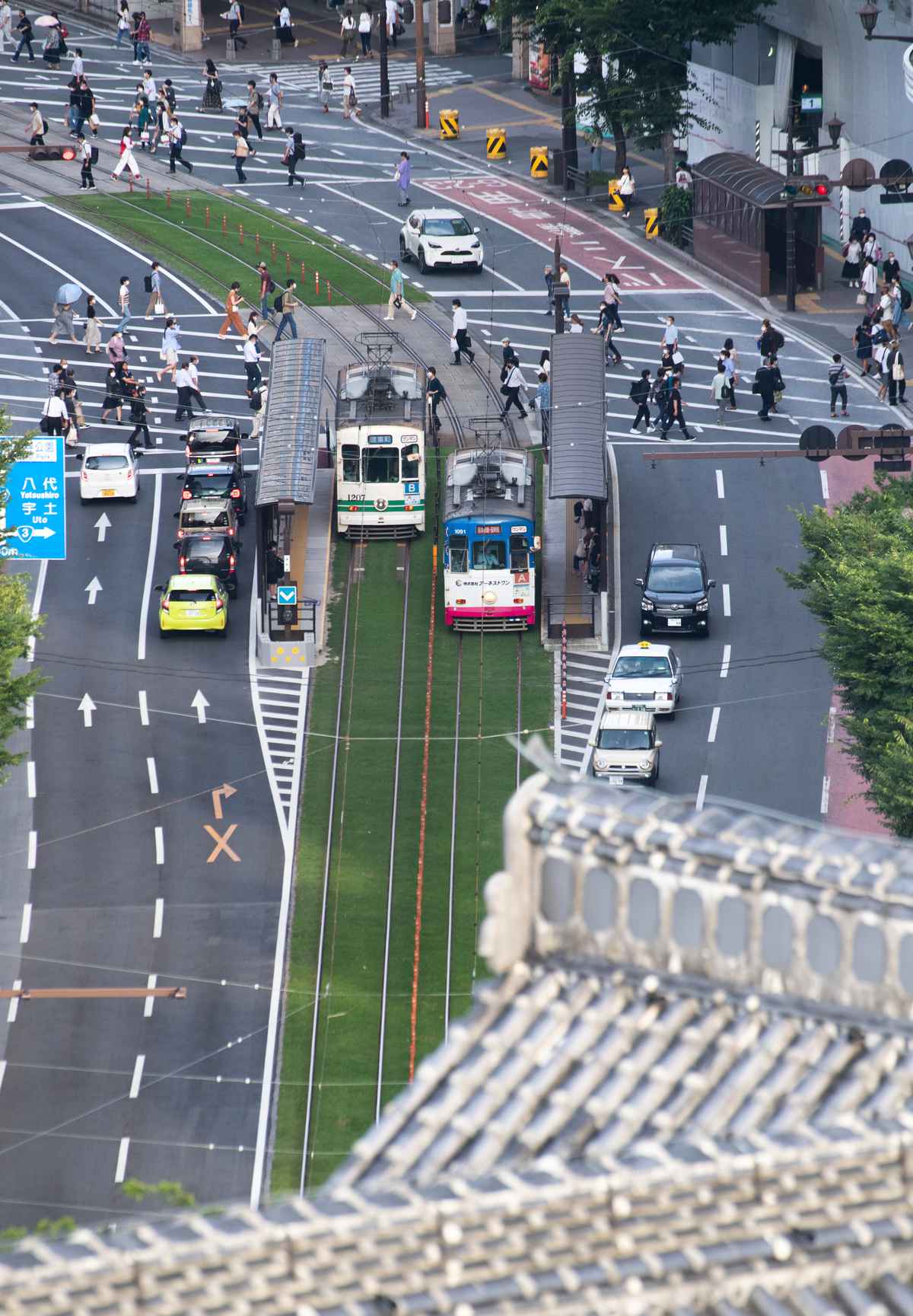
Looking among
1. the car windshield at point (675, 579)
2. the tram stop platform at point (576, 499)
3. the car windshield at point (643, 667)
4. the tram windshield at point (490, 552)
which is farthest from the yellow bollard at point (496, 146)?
the car windshield at point (643, 667)

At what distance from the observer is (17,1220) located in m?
44.7

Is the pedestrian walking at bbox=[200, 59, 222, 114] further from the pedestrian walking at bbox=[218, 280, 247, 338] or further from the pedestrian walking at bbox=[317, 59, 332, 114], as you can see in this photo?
the pedestrian walking at bbox=[218, 280, 247, 338]

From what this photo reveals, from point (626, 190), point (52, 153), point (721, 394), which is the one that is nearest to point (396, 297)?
point (626, 190)

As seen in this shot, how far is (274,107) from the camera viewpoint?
104125 mm

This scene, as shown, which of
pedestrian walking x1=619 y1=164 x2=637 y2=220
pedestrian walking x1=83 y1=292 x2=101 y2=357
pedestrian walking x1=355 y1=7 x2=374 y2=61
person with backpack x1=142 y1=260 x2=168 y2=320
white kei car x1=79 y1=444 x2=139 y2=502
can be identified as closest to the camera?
white kei car x1=79 y1=444 x2=139 y2=502

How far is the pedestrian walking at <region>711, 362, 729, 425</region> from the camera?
77.1 metres

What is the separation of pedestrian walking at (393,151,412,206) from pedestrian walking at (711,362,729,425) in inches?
860

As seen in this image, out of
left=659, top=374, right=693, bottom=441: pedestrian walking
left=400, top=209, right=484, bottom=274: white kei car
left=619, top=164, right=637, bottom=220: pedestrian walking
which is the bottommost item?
left=659, top=374, right=693, bottom=441: pedestrian walking

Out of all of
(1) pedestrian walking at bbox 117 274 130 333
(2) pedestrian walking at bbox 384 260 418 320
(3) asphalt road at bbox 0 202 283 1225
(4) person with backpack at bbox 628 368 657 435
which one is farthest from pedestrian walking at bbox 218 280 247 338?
(4) person with backpack at bbox 628 368 657 435

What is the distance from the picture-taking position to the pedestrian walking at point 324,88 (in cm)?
10700

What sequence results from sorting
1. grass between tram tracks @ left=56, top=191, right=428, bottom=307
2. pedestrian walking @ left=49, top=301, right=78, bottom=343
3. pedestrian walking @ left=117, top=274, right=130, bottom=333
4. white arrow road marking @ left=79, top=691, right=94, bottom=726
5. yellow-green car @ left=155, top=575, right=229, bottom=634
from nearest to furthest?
white arrow road marking @ left=79, top=691, right=94, bottom=726, yellow-green car @ left=155, top=575, right=229, bottom=634, pedestrian walking @ left=117, top=274, right=130, bottom=333, pedestrian walking @ left=49, top=301, right=78, bottom=343, grass between tram tracks @ left=56, top=191, right=428, bottom=307

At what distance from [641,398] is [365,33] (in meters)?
42.9

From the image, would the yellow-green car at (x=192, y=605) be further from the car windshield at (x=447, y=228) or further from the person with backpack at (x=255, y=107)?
the person with backpack at (x=255, y=107)

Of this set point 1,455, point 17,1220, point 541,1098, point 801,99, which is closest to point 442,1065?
point 541,1098
